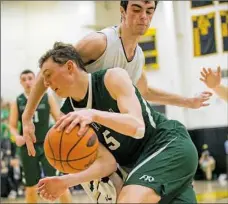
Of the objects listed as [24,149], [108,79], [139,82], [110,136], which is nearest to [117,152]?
[110,136]

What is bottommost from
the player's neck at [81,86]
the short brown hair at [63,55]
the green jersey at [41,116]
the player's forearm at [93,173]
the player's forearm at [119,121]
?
the green jersey at [41,116]

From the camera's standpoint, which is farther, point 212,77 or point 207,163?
point 207,163

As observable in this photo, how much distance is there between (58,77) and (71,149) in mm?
501

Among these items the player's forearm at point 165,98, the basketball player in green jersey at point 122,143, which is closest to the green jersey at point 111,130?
the basketball player in green jersey at point 122,143

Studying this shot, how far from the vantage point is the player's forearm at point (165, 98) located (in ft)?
11.7

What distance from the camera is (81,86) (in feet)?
8.66

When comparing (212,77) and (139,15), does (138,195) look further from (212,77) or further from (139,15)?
(212,77)

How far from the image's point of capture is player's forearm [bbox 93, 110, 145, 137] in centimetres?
221

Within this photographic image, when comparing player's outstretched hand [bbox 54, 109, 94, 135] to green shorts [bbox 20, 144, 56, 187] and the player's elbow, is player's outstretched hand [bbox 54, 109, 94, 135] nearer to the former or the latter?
the player's elbow

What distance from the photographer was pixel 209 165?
36.2ft

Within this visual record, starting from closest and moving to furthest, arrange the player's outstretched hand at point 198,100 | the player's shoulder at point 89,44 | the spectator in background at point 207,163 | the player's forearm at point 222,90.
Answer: the player's shoulder at point 89,44, the player's outstretched hand at point 198,100, the player's forearm at point 222,90, the spectator in background at point 207,163

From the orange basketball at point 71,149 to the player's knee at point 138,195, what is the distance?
0.83ft

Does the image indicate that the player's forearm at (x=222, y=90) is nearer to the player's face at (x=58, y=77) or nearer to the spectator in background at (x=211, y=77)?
the spectator in background at (x=211, y=77)

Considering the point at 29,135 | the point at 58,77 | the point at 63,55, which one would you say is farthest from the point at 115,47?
the point at 29,135
